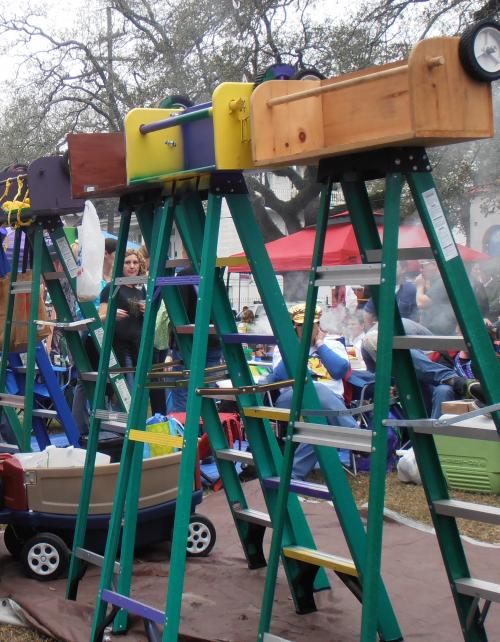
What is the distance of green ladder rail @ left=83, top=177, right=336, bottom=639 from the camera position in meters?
3.32

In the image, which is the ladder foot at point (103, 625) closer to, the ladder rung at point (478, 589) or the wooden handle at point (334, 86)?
the ladder rung at point (478, 589)

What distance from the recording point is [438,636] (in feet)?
12.2

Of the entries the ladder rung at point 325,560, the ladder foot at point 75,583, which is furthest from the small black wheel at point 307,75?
the ladder foot at point 75,583

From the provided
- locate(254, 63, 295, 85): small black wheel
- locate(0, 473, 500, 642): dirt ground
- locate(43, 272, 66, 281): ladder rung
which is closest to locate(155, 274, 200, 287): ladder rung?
locate(254, 63, 295, 85): small black wheel

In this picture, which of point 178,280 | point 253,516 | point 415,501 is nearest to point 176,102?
point 178,280

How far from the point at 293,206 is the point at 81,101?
215 inches

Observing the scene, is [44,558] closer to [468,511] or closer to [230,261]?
[230,261]

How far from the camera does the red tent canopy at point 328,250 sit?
13.6 metres

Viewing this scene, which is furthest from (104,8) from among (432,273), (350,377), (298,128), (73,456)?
(298,128)

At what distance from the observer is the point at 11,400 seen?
17.5 feet

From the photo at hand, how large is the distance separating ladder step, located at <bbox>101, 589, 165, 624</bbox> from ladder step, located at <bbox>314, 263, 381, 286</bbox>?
1.36m

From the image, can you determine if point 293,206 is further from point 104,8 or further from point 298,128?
point 298,128

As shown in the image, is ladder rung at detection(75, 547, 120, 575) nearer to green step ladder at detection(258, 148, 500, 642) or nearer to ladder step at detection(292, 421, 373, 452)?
green step ladder at detection(258, 148, 500, 642)

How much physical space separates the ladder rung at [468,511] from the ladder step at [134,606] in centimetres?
109
